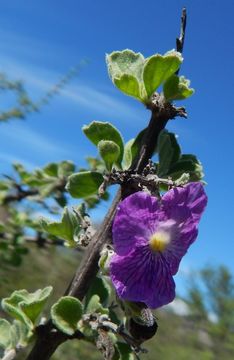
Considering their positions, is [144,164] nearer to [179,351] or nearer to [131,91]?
[131,91]

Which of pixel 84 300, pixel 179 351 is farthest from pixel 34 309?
pixel 179 351

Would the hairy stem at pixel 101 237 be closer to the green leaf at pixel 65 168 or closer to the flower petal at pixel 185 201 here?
the flower petal at pixel 185 201

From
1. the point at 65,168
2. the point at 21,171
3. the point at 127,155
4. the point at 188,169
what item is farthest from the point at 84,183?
the point at 21,171

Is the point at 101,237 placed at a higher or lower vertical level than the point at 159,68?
lower

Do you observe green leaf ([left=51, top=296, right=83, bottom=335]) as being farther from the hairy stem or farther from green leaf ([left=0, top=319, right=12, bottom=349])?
green leaf ([left=0, top=319, right=12, bottom=349])

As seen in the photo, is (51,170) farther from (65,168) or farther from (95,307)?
(95,307)

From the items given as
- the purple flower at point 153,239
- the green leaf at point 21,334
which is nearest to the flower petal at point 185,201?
the purple flower at point 153,239

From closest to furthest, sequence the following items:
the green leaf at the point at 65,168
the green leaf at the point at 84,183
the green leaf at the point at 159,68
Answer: the green leaf at the point at 159,68 < the green leaf at the point at 84,183 < the green leaf at the point at 65,168
